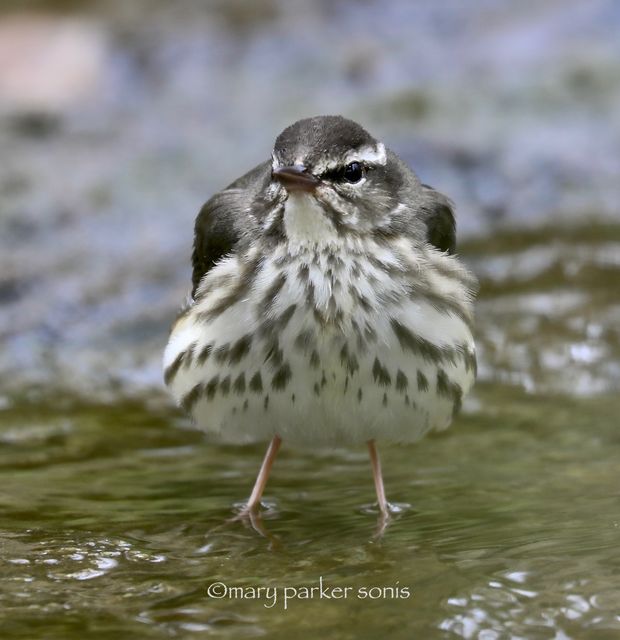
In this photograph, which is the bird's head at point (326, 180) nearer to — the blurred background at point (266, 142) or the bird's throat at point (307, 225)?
the bird's throat at point (307, 225)

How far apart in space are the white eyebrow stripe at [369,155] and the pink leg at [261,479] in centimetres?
136

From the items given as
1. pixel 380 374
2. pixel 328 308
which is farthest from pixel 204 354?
pixel 380 374

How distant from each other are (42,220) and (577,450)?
16.7ft

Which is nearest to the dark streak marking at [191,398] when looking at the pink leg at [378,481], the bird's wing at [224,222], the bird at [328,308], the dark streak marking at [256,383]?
the bird at [328,308]

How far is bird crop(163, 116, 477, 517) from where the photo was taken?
5070 millimetres

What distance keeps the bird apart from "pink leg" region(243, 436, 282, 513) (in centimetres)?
1

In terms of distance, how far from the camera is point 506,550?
4.63 meters

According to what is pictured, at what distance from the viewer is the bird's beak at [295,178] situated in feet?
15.9

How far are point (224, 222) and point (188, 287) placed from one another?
10.6 ft

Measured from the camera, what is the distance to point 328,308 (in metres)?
5.06

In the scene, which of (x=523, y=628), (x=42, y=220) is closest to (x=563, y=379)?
(x=523, y=628)

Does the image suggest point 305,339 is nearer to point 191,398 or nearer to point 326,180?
point 326,180

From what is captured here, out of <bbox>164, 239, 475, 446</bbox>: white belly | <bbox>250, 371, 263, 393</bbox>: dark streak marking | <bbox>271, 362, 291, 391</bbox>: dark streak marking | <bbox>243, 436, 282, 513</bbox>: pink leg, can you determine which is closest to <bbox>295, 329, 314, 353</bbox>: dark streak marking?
<bbox>164, 239, 475, 446</bbox>: white belly

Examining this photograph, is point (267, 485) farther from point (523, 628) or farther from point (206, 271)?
point (523, 628)
